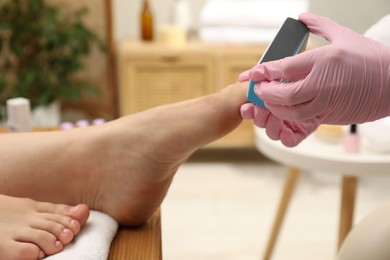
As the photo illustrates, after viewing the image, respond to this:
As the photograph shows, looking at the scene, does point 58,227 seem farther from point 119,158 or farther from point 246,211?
point 246,211

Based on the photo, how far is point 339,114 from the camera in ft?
3.01

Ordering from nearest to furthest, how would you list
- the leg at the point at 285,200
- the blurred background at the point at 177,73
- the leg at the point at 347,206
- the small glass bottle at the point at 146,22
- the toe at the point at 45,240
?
the toe at the point at 45,240
the leg at the point at 347,206
the leg at the point at 285,200
the blurred background at the point at 177,73
the small glass bottle at the point at 146,22

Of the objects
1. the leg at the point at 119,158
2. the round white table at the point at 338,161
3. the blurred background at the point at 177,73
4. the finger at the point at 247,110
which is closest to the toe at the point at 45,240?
the leg at the point at 119,158

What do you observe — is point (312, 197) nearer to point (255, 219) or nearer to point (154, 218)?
point (255, 219)

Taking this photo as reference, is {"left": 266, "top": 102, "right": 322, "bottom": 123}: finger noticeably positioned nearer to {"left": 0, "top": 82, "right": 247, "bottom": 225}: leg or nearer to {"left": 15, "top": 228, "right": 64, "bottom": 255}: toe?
{"left": 0, "top": 82, "right": 247, "bottom": 225}: leg

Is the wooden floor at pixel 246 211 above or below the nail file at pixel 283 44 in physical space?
below

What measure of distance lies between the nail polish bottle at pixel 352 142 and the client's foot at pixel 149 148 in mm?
668

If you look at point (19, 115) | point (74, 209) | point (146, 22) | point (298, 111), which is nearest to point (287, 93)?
point (298, 111)

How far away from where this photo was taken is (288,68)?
88 cm

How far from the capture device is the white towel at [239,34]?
8.66 ft

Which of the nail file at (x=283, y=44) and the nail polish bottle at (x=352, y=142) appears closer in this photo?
the nail file at (x=283, y=44)

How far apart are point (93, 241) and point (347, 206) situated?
0.87 meters

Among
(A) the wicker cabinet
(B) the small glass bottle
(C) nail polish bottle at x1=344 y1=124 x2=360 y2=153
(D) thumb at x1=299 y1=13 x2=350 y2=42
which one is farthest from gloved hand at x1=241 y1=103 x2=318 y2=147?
(B) the small glass bottle

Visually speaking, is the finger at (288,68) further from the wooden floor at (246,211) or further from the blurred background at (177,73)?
the blurred background at (177,73)
